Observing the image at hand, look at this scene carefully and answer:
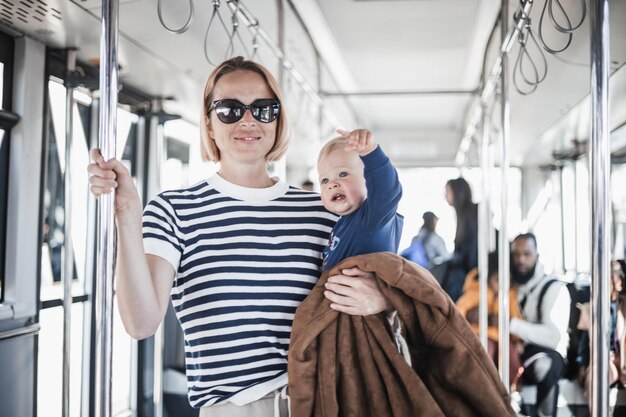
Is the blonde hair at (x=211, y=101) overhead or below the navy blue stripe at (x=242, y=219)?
overhead

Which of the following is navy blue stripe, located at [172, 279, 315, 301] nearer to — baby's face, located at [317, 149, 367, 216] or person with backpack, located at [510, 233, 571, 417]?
baby's face, located at [317, 149, 367, 216]

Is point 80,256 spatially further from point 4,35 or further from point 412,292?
point 412,292

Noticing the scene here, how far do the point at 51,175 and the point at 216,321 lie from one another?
6.59 feet

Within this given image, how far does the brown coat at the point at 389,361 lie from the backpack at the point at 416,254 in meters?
3.75

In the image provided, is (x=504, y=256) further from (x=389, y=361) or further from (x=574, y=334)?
(x=389, y=361)

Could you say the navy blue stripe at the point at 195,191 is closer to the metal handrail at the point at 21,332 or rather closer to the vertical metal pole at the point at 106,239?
the vertical metal pole at the point at 106,239

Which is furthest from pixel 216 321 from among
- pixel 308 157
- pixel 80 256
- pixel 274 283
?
pixel 308 157

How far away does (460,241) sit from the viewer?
15.4ft

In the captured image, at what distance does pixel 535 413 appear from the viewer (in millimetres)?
4184

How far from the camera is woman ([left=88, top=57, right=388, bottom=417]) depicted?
1317 mm

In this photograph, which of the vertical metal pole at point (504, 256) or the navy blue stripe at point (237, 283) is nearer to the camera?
the navy blue stripe at point (237, 283)

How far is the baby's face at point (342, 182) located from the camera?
1.48 m

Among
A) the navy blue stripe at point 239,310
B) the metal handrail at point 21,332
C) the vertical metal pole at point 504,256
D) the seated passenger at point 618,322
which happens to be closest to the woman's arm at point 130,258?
the navy blue stripe at point 239,310

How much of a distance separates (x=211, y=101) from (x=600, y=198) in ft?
2.91
